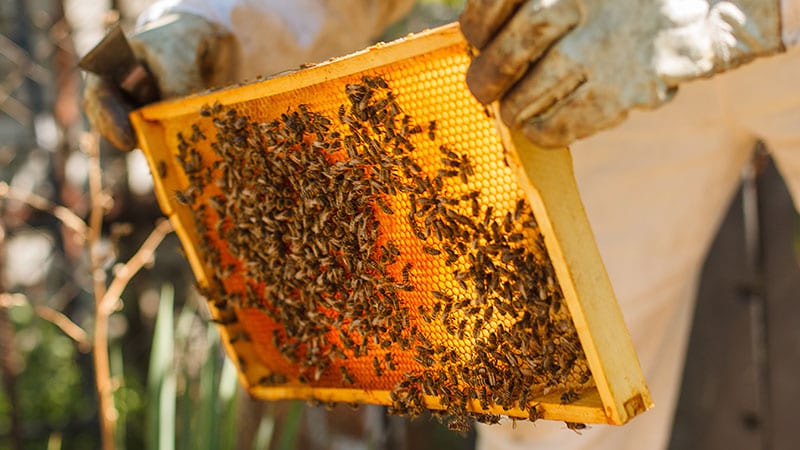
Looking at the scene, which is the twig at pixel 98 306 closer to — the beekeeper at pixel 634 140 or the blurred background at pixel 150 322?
the blurred background at pixel 150 322

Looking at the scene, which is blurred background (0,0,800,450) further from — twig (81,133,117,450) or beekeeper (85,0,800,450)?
beekeeper (85,0,800,450)

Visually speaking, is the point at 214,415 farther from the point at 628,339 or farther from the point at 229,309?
the point at 628,339

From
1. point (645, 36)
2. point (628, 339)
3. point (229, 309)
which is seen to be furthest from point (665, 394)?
point (645, 36)

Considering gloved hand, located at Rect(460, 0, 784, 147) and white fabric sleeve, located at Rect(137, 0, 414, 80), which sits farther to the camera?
white fabric sleeve, located at Rect(137, 0, 414, 80)

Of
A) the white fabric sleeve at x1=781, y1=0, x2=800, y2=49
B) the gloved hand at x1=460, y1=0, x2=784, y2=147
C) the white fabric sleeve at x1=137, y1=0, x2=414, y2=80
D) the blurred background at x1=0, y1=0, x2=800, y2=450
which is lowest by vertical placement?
the blurred background at x1=0, y1=0, x2=800, y2=450

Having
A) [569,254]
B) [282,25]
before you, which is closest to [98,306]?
[282,25]

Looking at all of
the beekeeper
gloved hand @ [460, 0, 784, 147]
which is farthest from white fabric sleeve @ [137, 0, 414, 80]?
gloved hand @ [460, 0, 784, 147]

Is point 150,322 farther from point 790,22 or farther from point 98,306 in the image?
point 790,22
